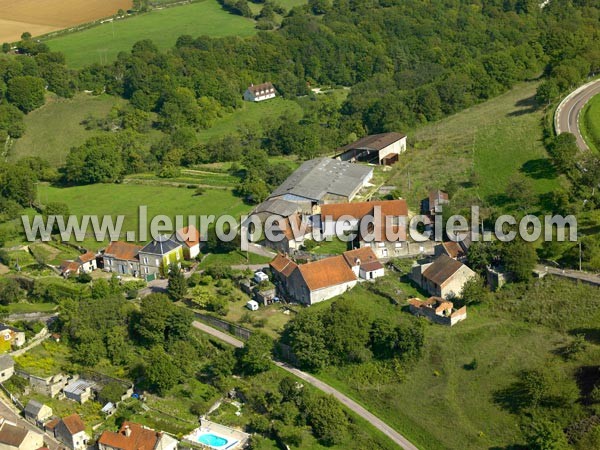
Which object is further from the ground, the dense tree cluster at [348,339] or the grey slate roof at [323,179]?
the grey slate roof at [323,179]

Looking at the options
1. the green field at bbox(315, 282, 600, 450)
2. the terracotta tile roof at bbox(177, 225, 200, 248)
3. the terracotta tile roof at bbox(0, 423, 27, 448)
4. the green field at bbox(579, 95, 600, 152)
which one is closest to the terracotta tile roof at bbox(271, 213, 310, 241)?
the terracotta tile roof at bbox(177, 225, 200, 248)

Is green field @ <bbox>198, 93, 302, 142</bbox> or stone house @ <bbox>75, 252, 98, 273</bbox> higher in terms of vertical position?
green field @ <bbox>198, 93, 302, 142</bbox>

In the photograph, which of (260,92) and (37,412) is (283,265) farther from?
(260,92)

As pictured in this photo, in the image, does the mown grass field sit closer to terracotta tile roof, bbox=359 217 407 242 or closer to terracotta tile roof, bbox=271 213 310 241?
terracotta tile roof, bbox=359 217 407 242

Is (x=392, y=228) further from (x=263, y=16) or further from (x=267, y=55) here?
(x=263, y=16)

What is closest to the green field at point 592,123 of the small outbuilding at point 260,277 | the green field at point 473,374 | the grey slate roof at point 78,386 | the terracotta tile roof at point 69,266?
the green field at point 473,374

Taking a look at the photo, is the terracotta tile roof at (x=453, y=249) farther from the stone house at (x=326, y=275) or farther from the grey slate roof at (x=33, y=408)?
the grey slate roof at (x=33, y=408)
